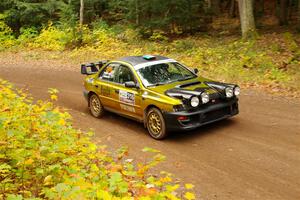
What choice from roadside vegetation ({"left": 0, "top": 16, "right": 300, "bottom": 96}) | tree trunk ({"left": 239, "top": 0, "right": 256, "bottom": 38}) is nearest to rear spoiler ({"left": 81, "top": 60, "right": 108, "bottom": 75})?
roadside vegetation ({"left": 0, "top": 16, "right": 300, "bottom": 96})

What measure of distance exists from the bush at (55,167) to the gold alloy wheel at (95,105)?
3744 millimetres

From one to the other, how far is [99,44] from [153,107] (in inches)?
582

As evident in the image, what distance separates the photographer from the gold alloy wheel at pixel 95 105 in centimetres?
1073

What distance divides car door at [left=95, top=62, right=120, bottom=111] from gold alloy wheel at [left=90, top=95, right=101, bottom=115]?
0.90 ft

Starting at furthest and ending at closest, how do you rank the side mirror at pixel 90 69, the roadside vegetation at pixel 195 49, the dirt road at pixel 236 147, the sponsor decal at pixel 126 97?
the roadside vegetation at pixel 195 49 → the side mirror at pixel 90 69 → the sponsor decal at pixel 126 97 → the dirt road at pixel 236 147

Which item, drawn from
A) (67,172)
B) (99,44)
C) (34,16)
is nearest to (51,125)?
(67,172)

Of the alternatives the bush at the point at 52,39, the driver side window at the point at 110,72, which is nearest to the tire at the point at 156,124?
the driver side window at the point at 110,72

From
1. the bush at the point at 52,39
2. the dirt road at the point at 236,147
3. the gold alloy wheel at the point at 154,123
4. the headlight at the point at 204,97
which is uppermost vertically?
the bush at the point at 52,39

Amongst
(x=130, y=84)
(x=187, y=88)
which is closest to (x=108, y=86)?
(x=130, y=84)

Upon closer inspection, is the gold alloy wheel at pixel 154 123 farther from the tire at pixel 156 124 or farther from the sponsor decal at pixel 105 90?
the sponsor decal at pixel 105 90

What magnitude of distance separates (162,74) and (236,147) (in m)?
2.77

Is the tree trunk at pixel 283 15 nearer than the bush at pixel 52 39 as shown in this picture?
Yes

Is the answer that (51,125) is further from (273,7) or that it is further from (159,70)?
(273,7)

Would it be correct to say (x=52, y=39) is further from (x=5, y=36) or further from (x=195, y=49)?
(x=195, y=49)
